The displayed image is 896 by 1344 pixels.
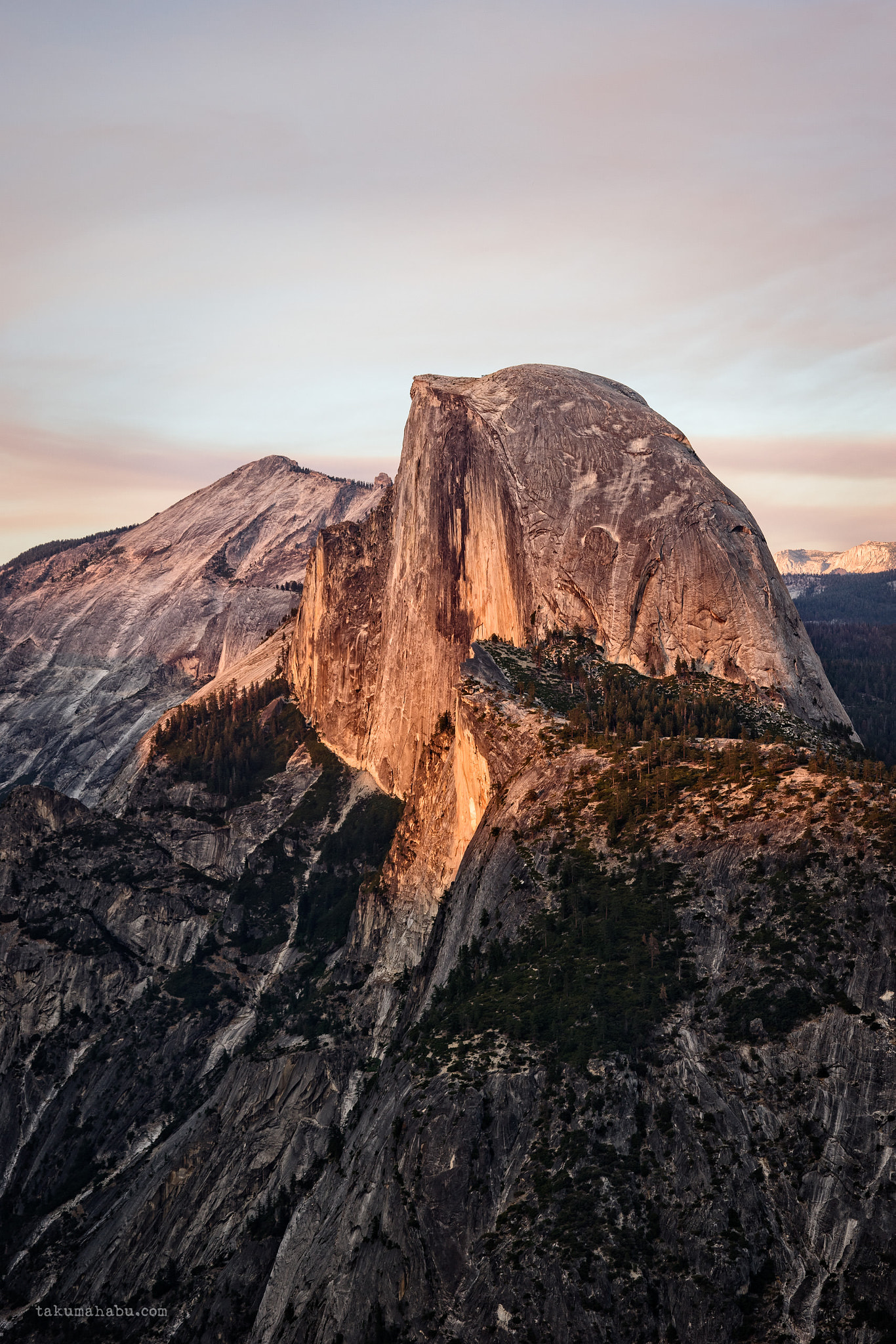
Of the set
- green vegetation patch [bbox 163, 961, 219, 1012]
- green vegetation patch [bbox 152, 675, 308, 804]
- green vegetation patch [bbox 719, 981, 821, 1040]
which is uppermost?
green vegetation patch [bbox 152, 675, 308, 804]

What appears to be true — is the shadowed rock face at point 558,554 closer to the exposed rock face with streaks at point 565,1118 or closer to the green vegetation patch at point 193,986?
the exposed rock face with streaks at point 565,1118

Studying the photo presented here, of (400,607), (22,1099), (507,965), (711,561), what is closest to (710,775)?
(507,965)

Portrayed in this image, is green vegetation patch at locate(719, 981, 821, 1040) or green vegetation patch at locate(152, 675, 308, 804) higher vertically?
green vegetation patch at locate(152, 675, 308, 804)

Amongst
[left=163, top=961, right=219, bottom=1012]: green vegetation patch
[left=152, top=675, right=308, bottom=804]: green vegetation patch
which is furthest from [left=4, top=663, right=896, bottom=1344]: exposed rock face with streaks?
[left=152, top=675, right=308, bottom=804]: green vegetation patch

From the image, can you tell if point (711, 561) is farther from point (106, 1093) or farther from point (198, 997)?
point (106, 1093)

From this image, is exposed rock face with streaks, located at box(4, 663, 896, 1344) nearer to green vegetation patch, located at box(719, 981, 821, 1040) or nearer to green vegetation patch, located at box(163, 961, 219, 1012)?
green vegetation patch, located at box(719, 981, 821, 1040)

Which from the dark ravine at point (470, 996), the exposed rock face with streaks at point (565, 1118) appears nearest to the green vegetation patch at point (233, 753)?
the dark ravine at point (470, 996)
